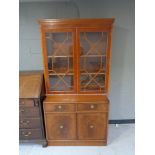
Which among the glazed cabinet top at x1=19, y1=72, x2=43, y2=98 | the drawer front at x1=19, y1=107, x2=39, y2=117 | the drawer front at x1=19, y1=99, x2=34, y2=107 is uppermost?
the glazed cabinet top at x1=19, y1=72, x2=43, y2=98

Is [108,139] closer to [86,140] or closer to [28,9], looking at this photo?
[86,140]

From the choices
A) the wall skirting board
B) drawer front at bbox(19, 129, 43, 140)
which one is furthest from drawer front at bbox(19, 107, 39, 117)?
the wall skirting board

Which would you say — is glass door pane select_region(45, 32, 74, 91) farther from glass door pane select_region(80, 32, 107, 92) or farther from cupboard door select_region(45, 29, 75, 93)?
glass door pane select_region(80, 32, 107, 92)

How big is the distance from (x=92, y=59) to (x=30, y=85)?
0.99 meters

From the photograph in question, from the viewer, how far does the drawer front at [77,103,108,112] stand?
2624mm

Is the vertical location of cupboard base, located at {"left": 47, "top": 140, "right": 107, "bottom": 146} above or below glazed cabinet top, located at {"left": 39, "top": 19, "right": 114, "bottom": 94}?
below

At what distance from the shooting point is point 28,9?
297 centimetres

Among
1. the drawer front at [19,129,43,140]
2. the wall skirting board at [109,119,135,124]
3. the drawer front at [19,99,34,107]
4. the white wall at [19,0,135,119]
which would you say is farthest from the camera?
the wall skirting board at [109,119,135,124]

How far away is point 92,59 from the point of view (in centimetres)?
276

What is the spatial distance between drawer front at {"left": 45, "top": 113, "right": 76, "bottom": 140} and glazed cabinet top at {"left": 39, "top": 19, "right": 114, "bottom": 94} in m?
0.39

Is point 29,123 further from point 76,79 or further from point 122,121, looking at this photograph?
point 122,121
